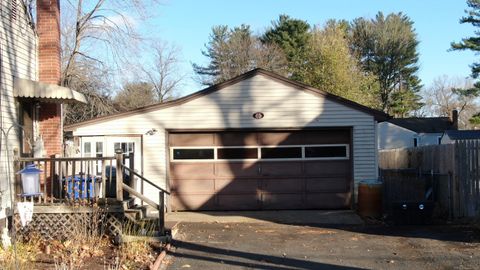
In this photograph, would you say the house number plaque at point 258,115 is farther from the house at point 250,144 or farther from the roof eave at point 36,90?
the roof eave at point 36,90

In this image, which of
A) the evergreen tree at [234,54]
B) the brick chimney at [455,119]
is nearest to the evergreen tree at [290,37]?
the evergreen tree at [234,54]

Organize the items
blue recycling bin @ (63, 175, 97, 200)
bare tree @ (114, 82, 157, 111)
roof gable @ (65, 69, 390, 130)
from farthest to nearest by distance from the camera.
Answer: bare tree @ (114, 82, 157, 111)
roof gable @ (65, 69, 390, 130)
blue recycling bin @ (63, 175, 97, 200)

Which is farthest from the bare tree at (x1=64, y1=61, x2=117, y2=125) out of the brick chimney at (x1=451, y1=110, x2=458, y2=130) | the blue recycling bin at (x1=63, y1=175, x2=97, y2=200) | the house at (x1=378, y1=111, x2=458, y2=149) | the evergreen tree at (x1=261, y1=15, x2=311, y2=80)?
the brick chimney at (x1=451, y1=110, x2=458, y2=130)

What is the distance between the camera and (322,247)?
10750 millimetres

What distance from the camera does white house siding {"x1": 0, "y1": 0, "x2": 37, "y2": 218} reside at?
11531mm

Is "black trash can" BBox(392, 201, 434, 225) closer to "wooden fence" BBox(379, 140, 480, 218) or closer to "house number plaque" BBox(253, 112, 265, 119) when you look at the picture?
"wooden fence" BBox(379, 140, 480, 218)

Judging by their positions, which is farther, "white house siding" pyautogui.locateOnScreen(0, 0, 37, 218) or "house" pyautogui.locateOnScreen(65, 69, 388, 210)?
"house" pyautogui.locateOnScreen(65, 69, 388, 210)

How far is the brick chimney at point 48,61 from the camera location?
45.5 feet

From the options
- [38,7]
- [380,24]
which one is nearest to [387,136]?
[380,24]

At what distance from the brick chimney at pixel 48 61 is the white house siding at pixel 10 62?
1.75ft

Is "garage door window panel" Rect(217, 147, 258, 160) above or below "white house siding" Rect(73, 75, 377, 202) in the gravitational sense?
below

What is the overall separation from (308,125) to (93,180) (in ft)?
24.0

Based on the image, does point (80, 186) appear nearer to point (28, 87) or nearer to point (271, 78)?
point (28, 87)

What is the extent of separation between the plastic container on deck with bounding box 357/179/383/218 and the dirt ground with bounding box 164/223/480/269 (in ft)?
4.85
